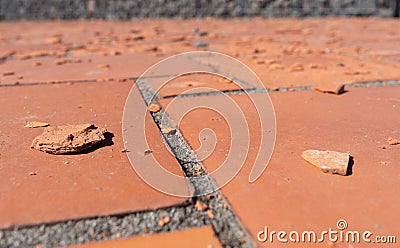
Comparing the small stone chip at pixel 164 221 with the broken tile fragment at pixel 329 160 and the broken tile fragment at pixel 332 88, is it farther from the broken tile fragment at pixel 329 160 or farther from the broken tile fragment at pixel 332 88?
the broken tile fragment at pixel 332 88

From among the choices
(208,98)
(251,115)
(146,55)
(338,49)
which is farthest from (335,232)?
(338,49)

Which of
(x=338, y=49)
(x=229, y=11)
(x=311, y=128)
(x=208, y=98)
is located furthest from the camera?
(x=229, y=11)

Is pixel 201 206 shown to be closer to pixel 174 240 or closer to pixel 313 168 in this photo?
pixel 174 240

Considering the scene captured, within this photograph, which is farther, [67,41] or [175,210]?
[67,41]

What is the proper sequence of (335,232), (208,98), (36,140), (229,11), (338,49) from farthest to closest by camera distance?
(229,11) → (338,49) → (208,98) → (36,140) → (335,232)

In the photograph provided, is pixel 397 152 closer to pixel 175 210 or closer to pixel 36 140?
pixel 175 210

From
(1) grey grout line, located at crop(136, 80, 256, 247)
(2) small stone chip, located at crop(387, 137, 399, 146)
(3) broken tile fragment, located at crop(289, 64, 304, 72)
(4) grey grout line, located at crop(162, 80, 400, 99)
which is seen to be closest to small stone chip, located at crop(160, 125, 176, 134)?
(1) grey grout line, located at crop(136, 80, 256, 247)

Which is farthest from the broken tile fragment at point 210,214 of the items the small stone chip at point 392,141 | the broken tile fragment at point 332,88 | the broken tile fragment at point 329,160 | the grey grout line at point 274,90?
the broken tile fragment at point 332,88
